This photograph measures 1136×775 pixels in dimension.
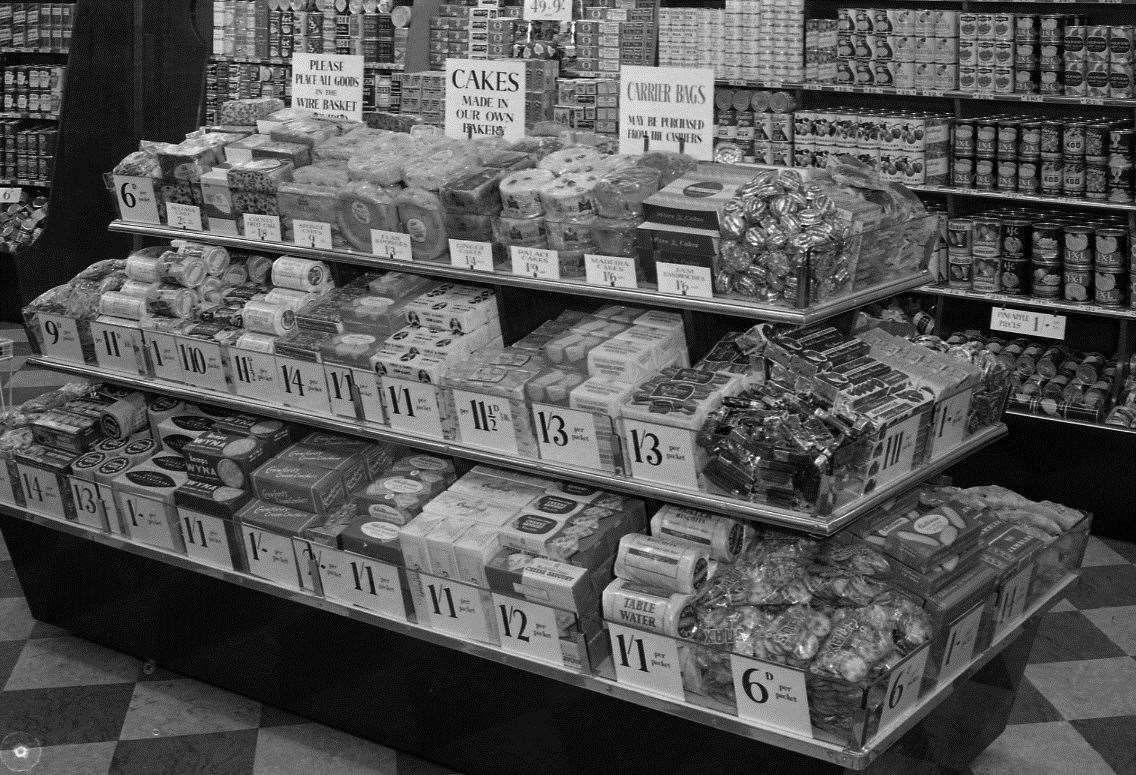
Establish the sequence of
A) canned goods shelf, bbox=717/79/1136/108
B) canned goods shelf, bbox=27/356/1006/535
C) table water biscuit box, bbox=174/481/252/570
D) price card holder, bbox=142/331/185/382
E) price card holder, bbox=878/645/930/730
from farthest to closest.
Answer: canned goods shelf, bbox=717/79/1136/108
price card holder, bbox=142/331/185/382
table water biscuit box, bbox=174/481/252/570
canned goods shelf, bbox=27/356/1006/535
price card holder, bbox=878/645/930/730

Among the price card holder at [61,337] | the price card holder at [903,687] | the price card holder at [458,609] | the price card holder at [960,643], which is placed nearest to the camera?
the price card holder at [903,687]

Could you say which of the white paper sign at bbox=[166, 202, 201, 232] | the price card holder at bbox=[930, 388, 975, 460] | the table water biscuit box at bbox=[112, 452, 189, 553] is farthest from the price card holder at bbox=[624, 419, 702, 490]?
the white paper sign at bbox=[166, 202, 201, 232]

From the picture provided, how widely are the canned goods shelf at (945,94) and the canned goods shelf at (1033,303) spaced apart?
0.76 meters

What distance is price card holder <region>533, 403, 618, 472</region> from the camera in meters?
2.97

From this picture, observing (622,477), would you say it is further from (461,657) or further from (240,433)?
(240,433)

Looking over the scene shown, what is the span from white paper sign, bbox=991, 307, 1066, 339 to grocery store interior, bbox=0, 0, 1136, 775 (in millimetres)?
17

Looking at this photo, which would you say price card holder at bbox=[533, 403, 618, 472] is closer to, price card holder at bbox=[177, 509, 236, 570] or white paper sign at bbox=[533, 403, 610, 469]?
white paper sign at bbox=[533, 403, 610, 469]

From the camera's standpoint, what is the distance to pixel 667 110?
3.19 metres

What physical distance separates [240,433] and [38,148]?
543 centimetres

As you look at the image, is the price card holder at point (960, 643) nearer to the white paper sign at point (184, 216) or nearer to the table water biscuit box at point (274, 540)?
the table water biscuit box at point (274, 540)

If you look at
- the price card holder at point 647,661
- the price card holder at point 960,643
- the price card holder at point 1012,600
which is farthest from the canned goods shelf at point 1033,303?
the price card holder at point 647,661

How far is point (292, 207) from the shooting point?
3.53 m

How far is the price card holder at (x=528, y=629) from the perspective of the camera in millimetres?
2938

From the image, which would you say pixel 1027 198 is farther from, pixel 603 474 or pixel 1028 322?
pixel 603 474
